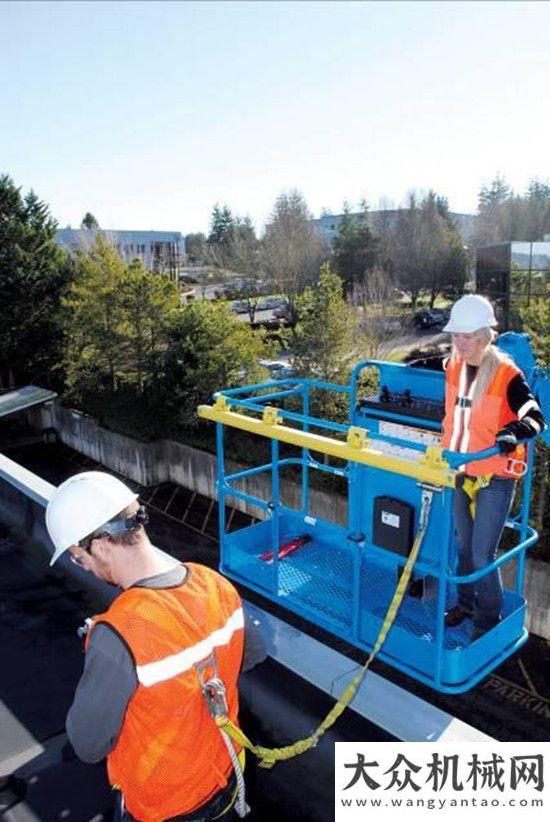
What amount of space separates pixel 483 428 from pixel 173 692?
2.75 m

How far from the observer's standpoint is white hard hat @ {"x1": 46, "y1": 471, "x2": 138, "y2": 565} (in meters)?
2.17

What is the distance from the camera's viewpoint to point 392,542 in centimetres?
482

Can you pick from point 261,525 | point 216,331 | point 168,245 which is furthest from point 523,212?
point 261,525

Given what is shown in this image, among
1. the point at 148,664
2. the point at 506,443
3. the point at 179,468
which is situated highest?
the point at 506,443

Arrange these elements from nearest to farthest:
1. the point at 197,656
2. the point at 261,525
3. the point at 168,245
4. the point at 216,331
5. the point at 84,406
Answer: the point at 197,656 → the point at 261,525 → the point at 216,331 → the point at 84,406 → the point at 168,245

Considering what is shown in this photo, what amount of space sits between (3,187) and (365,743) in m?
28.7

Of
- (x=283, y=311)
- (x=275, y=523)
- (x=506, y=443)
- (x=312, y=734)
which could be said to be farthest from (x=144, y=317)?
(x=283, y=311)

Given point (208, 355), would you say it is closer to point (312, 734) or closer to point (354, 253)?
point (312, 734)

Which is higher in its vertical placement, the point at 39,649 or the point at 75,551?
the point at 75,551

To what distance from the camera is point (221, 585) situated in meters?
2.29

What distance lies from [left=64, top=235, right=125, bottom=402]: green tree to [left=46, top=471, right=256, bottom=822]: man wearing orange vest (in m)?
21.3

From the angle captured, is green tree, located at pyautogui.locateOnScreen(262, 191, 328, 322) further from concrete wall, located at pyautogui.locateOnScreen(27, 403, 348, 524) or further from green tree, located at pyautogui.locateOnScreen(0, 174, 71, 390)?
concrete wall, located at pyautogui.locateOnScreen(27, 403, 348, 524)

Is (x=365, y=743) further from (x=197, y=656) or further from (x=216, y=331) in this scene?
(x=216, y=331)

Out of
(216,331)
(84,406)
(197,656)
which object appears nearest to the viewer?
(197,656)
